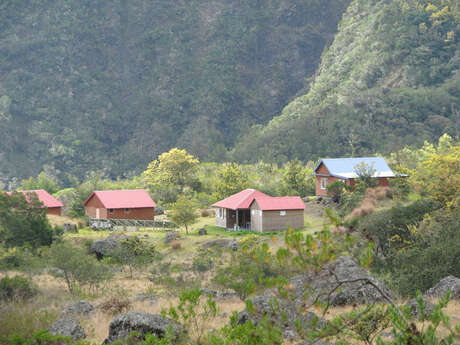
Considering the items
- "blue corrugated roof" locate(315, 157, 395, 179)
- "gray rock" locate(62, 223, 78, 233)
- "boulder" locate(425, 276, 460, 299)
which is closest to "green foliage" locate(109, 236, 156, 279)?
"gray rock" locate(62, 223, 78, 233)

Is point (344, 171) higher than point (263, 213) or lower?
higher

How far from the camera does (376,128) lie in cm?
10012

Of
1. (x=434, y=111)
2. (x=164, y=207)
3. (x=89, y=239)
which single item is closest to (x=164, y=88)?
(x=434, y=111)

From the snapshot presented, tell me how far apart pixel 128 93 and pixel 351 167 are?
15135 centimetres

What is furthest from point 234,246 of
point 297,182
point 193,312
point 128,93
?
point 128,93

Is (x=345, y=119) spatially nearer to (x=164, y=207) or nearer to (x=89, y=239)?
(x=164, y=207)

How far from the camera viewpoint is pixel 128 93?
194 metres

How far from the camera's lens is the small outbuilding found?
162 feet

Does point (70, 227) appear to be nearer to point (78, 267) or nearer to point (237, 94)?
point (78, 267)

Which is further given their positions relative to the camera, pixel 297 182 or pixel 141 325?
pixel 297 182

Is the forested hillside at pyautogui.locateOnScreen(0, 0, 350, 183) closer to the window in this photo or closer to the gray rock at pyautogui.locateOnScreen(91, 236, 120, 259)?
the window

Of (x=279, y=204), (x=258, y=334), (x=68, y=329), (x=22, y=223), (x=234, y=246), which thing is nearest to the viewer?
(x=258, y=334)

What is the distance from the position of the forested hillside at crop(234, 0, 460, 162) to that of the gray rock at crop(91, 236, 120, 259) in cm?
5983

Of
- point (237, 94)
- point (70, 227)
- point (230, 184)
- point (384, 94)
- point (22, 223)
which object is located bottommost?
point (70, 227)
